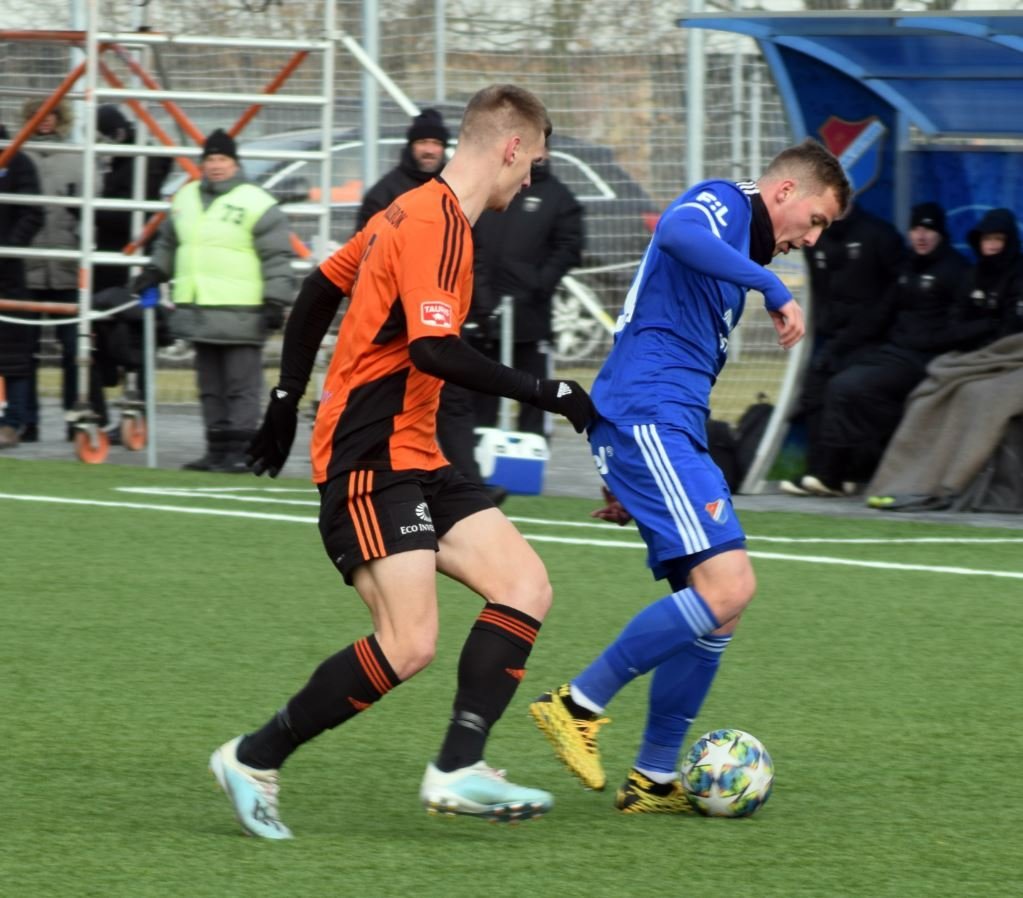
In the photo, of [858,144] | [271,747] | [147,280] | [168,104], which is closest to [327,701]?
[271,747]

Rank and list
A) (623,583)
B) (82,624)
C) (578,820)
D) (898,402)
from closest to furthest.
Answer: (578,820)
(82,624)
(623,583)
(898,402)

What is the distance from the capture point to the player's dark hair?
5.32 metres

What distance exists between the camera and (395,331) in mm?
4836

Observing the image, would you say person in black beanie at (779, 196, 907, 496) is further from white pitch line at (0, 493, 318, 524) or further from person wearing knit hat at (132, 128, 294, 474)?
white pitch line at (0, 493, 318, 524)

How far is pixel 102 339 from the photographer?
43.1ft

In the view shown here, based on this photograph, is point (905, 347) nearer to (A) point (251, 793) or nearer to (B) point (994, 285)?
(B) point (994, 285)

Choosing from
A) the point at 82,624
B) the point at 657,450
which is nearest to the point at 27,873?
the point at 657,450

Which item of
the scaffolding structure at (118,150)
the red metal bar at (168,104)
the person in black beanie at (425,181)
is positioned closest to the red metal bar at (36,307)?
the scaffolding structure at (118,150)

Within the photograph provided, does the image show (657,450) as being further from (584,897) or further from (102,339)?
(102,339)

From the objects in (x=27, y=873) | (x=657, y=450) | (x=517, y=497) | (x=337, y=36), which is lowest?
(x=517, y=497)

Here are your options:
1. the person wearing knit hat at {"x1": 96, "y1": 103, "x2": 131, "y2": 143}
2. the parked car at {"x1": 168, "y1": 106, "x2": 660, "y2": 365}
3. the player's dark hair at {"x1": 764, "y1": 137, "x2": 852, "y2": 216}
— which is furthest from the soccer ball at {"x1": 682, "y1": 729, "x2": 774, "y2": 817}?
the parked car at {"x1": 168, "y1": 106, "x2": 660, "y2": 365}

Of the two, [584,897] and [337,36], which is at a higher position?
[337,36]

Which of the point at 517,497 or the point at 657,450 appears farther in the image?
the point at 517,497

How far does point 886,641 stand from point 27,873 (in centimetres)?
409
